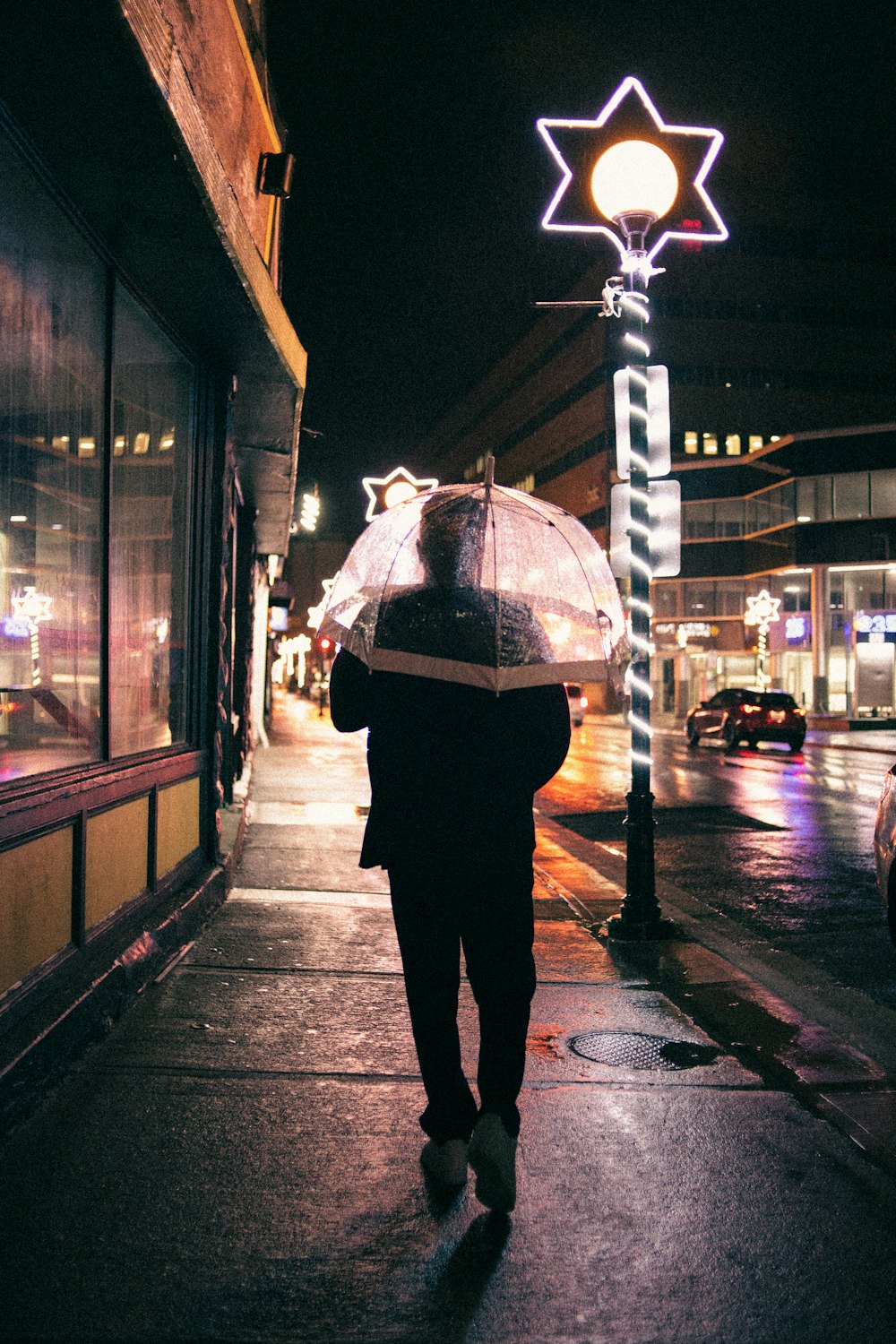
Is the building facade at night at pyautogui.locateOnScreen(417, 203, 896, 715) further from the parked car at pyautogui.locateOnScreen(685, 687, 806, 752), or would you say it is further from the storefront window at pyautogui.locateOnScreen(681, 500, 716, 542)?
the parked car at pyautogui.locateOnScreen(685, 687, 806, 752)

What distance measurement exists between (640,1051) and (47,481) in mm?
3704

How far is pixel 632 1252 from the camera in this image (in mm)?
3098

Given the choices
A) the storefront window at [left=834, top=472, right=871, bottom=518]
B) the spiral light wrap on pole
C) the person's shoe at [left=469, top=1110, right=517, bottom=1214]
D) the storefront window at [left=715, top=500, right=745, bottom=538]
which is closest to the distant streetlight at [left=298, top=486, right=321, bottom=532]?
the storefront window at [left=834, top=472, right=871, bottom=518]

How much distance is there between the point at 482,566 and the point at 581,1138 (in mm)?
2062

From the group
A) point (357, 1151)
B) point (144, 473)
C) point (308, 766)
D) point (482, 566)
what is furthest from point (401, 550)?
point (308, 766)

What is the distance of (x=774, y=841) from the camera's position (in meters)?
11.8

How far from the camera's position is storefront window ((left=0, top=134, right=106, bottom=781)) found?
15.2 feet

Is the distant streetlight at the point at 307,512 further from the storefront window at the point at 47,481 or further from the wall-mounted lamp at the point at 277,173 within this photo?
the storefront window at the point at 47,481

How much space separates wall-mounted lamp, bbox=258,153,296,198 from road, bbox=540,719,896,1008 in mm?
6344

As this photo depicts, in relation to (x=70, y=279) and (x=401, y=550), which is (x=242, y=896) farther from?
(x=401, y=550)

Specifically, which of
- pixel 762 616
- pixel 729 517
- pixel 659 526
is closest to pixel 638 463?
pixel 659 526

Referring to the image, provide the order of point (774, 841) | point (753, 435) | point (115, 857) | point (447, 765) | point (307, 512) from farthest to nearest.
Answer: point (753, 435) → point (307, 512) → point (774, 841) → point (115, 857) → point (447, 765)

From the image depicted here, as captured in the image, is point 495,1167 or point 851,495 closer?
point 495,1167

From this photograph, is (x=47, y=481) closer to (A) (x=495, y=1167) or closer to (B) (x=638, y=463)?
(A) (x=495, y=1167)
